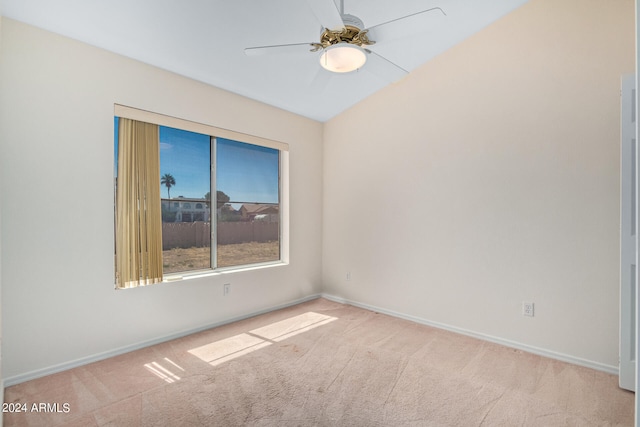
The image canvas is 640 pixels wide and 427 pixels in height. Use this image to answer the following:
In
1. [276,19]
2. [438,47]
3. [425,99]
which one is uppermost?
[438,47]

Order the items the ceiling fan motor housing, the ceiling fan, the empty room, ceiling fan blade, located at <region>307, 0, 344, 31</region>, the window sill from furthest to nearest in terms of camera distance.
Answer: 1. the window sill
2. the empty room
3. the ceiling fan motor housing
4. the ceiling fan
5. ceiling fan blade, located at <region>307, 0, 344, 31</region>

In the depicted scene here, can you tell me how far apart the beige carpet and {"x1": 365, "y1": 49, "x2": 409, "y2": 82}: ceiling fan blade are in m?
2.24

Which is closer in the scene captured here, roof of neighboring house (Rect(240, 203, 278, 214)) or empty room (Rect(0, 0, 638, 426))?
empty room (Rect(0, 0, 638, 426))

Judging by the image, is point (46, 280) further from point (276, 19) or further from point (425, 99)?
point (425, 99)

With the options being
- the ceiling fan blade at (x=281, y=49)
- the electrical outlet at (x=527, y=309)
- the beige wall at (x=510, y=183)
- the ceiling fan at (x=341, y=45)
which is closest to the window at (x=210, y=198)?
the beige wall at (x=510, y=183)

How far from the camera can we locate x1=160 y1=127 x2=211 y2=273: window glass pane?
3.11 m

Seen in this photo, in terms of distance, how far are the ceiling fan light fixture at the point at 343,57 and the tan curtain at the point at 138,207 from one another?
6.24 feet

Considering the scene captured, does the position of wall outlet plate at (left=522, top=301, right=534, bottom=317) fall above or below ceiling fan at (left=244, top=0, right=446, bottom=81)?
below

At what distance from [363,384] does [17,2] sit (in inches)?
139

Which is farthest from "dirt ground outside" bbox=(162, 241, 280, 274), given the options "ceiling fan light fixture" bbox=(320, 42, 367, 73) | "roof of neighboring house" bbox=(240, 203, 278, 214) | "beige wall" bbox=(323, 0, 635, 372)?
"ceiling fan light fixture" bbox=(320, 42, 367, 73)

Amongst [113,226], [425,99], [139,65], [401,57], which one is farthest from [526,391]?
[139,65]

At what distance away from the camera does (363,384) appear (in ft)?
7.42

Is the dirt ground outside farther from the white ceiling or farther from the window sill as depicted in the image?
the white ceiling

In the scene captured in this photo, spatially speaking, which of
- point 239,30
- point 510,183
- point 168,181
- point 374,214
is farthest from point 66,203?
point 510,183
